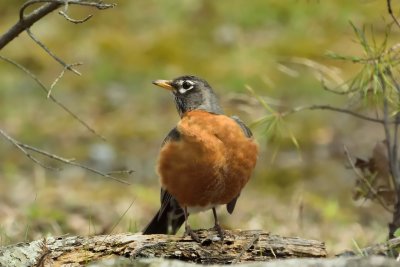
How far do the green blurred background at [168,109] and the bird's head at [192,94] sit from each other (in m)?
0.48

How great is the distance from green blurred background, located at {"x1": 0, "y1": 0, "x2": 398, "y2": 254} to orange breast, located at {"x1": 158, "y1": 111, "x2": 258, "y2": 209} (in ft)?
3.75

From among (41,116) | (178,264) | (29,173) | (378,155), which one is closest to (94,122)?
(41,116)

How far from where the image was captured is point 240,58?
34.5 ft

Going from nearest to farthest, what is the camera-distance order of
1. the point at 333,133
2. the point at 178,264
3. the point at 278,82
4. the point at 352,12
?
the point at 178,264 < the point at 333,133 < the point at 278,82 < the point at 352,12

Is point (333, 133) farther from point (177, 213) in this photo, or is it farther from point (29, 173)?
point (177, 213)

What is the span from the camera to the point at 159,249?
4.02 meters

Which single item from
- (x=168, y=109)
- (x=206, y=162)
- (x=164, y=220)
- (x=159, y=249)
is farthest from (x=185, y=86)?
(x=168, y=109)

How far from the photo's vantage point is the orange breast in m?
4.61

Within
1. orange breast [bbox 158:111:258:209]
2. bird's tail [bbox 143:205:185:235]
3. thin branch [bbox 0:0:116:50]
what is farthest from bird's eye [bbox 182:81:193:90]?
thin branch [bbox 0:0:116:50]

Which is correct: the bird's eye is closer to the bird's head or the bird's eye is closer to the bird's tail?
the bird's head

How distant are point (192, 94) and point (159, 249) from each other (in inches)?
66.6

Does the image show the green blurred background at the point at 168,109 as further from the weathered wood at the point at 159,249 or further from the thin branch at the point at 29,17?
the weathered wood at the point at 159,249

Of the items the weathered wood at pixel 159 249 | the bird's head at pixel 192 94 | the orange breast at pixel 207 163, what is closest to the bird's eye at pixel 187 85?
the bird's head at pixel 192 94

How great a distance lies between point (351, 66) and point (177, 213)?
5.26 m
